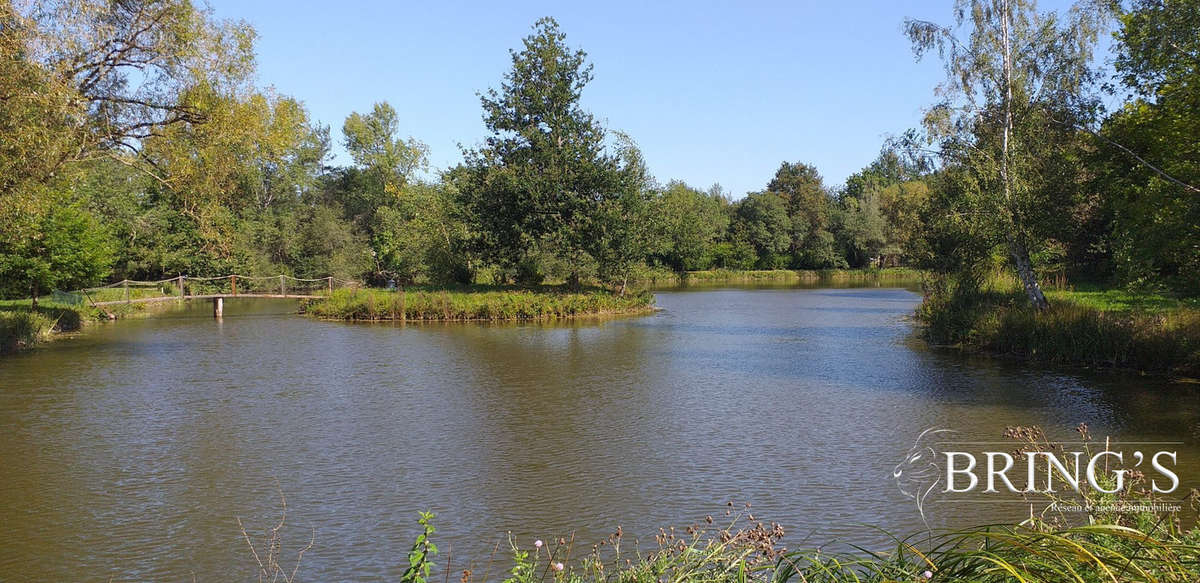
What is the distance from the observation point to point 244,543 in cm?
781

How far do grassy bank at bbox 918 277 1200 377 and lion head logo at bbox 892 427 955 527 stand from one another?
7.26 metres

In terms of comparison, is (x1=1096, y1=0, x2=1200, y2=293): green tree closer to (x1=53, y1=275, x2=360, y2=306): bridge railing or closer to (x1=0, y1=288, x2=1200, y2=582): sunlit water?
(x1=0, y1=288, x2=1200, y2=582): sunlit water

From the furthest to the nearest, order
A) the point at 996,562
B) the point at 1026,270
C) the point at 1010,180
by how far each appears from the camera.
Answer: the point at 1026,270 → the point at 1010,180 → the point at 996,562

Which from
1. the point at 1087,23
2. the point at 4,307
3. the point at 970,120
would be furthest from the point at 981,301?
the point at 4,307

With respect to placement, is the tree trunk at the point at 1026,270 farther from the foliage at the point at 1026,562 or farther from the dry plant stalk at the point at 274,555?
the dry plant stalk at the point at 274,555

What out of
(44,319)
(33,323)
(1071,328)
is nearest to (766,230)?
(1071,328)

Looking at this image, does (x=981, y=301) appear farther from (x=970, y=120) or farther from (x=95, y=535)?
(x=95, y=535)

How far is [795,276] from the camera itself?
240 ft

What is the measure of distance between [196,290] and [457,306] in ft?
78.3

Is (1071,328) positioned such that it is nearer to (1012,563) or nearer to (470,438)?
(470,438)

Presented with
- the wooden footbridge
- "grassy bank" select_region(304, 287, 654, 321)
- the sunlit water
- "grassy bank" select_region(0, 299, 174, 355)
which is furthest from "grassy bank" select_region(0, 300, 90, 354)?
"grassy bank" select_region(304, 287, 654, 321)

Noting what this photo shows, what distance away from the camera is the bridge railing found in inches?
1284
